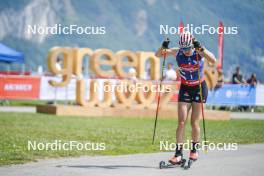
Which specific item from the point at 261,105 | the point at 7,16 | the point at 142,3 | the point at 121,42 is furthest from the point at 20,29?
the point at 261,105

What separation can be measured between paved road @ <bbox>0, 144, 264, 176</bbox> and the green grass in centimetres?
66

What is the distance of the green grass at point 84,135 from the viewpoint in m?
12.1

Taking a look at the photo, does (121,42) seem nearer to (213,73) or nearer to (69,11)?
(69,11)

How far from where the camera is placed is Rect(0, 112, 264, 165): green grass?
39.8ft

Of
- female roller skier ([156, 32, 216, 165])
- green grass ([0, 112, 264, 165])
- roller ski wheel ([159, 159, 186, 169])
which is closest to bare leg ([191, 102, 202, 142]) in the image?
female roller skier ([156, 32, 216, 165])

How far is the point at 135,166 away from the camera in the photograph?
417 inches

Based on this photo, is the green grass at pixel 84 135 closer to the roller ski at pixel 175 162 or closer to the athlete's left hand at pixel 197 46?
the roller ski at pixel 175 162

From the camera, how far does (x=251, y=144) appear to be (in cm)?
1482

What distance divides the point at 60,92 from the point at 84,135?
17.5m

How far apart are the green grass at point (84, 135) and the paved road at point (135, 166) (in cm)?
66

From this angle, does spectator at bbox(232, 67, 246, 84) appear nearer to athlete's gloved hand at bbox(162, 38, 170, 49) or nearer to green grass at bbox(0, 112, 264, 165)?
green grass at bbox(0, 112, 264, 165)

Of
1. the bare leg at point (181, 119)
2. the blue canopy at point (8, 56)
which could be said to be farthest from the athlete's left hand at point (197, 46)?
the blue canopy at point (8, 56)

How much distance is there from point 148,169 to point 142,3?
558 ft

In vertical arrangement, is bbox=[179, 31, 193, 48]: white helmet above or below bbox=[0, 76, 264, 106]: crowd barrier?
above
